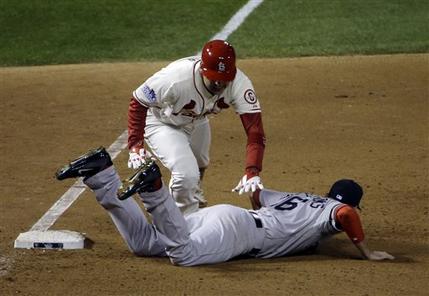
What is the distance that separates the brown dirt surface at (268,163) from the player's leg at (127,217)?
Result: 0.09 metres

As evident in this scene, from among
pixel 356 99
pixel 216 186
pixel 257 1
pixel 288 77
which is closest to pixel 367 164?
pixel 216 186

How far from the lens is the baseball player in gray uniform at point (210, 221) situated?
7.76m

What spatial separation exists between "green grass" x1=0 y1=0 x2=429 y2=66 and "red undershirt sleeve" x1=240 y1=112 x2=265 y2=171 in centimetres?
617

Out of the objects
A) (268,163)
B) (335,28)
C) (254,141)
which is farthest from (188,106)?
(335,28)

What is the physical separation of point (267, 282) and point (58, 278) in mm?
1359

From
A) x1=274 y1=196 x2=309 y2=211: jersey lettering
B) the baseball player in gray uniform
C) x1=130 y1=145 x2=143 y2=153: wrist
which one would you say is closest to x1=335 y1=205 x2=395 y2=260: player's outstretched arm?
the baseball player in gray uniform

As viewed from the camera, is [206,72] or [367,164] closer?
[206,72]

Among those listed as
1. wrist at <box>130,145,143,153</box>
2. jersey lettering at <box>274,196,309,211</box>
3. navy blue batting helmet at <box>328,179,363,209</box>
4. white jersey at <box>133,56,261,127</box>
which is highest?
white jersey at <box>133,56,261,127</box>

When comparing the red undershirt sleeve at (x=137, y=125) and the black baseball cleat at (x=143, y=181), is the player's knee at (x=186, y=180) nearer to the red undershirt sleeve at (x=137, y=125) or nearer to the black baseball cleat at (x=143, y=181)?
the red undershirt sleeve at (x=137, y=125)

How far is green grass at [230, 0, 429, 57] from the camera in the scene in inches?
579

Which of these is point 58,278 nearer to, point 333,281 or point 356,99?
point 333,281

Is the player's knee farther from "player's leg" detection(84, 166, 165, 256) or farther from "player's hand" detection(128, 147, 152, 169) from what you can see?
"player's leg" detection(84, 166, 165, 256)

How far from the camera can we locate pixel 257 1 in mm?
17141

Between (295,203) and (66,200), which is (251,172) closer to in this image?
(295,203)
